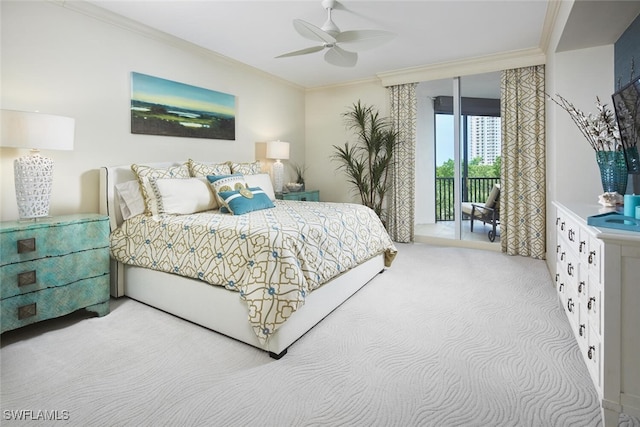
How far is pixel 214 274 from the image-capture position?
2193mm

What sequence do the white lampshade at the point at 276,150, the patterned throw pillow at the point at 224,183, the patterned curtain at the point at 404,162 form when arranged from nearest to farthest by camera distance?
the patterned throw pillow at the point at 224,183 < the white lampshade at the point at 276,150 < the patterned curtain at the point at 404,162

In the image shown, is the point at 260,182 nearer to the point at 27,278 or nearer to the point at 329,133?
the point at 27,278

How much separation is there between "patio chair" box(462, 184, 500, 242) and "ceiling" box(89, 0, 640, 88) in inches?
74.0

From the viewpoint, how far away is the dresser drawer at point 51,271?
2045 millimetres

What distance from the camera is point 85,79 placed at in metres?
2.89

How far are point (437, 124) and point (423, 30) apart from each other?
210 cm

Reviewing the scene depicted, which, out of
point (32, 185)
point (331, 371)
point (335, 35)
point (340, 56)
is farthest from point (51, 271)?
point (340, 56)

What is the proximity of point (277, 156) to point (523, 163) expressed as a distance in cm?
323

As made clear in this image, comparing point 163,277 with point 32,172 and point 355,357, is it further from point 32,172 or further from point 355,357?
point 355,357

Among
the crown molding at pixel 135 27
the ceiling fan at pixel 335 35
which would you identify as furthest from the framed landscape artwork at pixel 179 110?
the ceiling fan at pixel 335 35

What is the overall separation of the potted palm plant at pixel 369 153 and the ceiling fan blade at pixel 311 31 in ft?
7.46

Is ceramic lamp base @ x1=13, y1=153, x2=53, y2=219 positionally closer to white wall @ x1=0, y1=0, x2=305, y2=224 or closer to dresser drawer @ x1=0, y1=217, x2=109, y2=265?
dresser drawer @ x1=0, y1=217, x2=109, y2=265

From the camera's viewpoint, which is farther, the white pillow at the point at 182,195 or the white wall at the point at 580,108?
the white pillow at the point at 182,195

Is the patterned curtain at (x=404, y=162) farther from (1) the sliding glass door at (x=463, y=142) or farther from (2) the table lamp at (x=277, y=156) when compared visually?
(2) the table lamp at (x=277, y=156)
